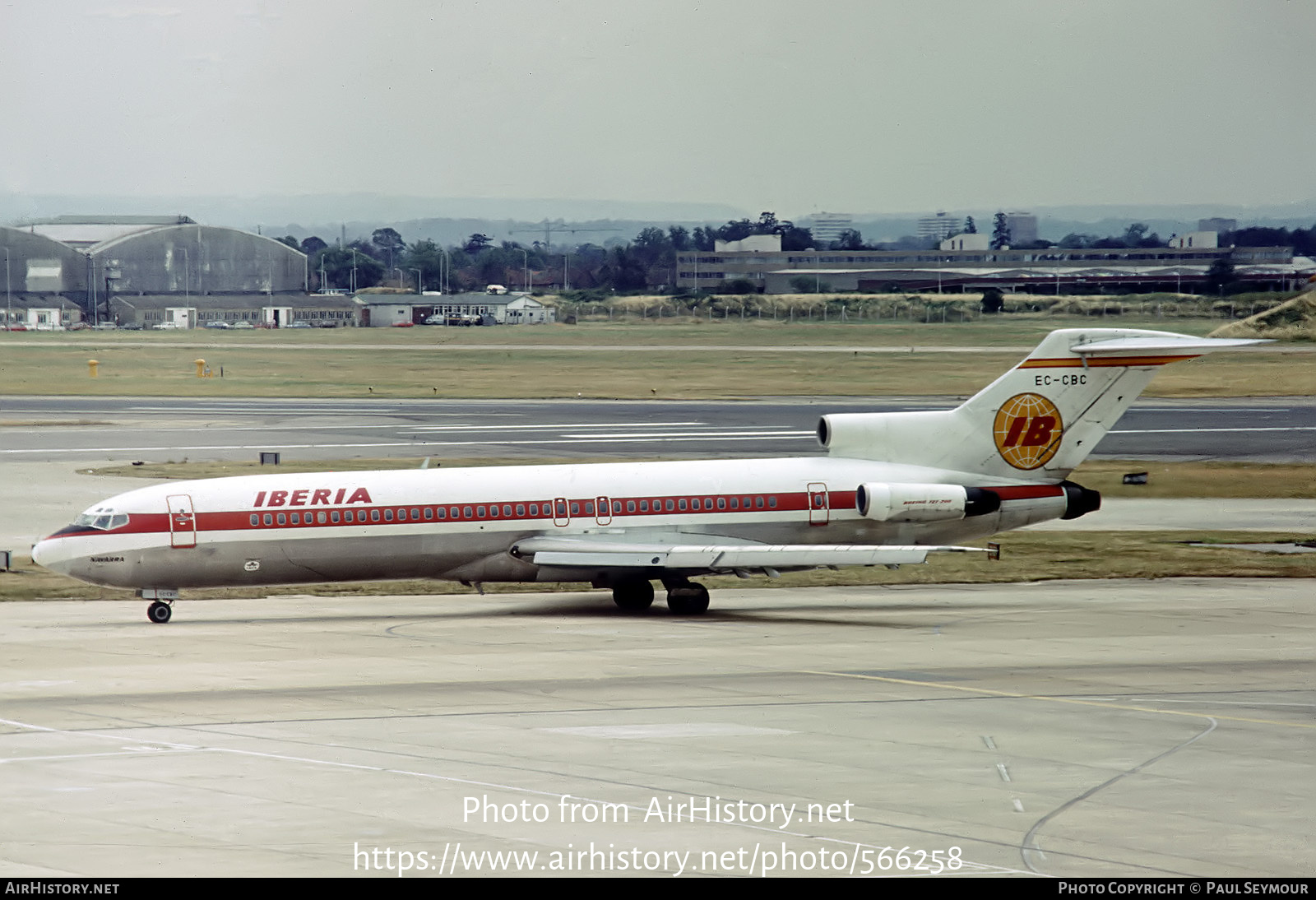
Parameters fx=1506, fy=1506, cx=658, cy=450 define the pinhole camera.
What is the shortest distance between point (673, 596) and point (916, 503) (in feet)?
19.5

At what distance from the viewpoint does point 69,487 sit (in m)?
53.4

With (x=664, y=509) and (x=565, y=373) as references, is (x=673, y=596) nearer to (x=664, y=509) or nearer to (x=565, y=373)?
(x=664, y=509)

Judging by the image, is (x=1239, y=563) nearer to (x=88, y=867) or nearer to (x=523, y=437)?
(x=88, y=867)

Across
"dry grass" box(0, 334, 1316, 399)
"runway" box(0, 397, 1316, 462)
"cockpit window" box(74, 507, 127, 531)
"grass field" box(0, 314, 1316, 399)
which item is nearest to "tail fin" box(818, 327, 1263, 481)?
"cockpit window" box(74, 507, 127, 531)

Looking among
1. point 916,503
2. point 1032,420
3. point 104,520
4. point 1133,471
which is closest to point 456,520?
point 104,520

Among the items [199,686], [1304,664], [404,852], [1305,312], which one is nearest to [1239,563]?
[1304,664]

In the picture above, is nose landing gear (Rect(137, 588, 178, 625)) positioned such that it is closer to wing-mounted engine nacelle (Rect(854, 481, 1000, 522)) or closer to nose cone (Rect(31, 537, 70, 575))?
nose cone (Rect(31, 537, 70, 575))

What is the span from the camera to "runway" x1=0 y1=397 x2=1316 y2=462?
63.9 metres

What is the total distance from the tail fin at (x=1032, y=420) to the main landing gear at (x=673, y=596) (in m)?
5.14

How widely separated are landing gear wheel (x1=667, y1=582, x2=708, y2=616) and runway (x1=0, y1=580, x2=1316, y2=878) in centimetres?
40

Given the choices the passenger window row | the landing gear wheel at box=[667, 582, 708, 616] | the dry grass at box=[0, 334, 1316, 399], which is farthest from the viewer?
the dry grass at box=[0, 334, 1316, 399]

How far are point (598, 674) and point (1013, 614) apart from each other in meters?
10.9

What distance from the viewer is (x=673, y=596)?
111 ft
